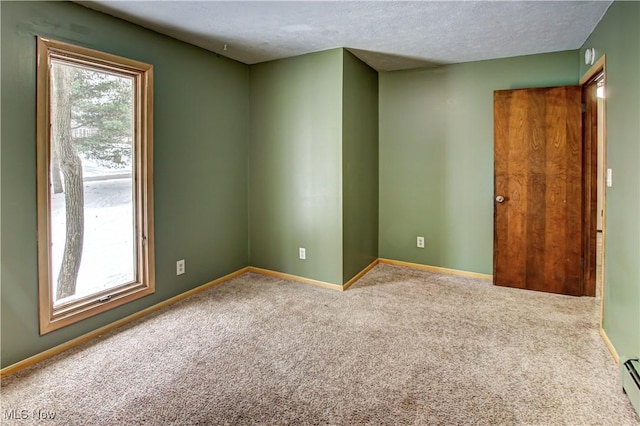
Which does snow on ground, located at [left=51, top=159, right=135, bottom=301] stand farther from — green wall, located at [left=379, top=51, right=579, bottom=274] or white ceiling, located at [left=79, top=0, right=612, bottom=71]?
green wall, located at [left=379, top=51, right=579, bottom=274]

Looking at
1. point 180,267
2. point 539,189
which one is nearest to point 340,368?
point 180,267

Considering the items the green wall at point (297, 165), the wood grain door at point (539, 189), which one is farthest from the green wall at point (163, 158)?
the wood grain door at point (539, 189)

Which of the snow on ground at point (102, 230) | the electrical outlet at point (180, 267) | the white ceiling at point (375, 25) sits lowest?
the electrical outlet at point (180, 267)

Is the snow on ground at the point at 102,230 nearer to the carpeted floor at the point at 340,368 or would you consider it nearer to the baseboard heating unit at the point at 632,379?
the carpeted floor at the point at 340,368

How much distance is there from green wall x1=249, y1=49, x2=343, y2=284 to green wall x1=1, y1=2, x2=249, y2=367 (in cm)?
19

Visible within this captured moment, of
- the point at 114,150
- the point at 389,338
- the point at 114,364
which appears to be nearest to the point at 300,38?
the point at 114,150

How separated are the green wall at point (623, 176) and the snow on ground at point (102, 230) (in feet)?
11.2

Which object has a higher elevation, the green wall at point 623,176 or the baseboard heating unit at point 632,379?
the green wall at point 623,176

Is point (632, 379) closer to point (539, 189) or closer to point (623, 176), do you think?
point (623, 176)

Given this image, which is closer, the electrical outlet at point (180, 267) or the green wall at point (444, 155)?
the electrical outlet at point (180, 267)

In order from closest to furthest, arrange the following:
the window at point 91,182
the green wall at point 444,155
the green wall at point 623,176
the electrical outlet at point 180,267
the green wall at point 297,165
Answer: the green wall at point 623,176, the window at point 91,182, the electrical outlet at point 180,267, the green wall at point 297,165, the green wall at point 444,155

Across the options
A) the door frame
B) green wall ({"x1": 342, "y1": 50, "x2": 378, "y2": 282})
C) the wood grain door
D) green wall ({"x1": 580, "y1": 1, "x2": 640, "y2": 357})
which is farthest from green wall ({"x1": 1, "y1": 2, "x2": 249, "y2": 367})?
the door frame

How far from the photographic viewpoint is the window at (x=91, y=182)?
232 cm

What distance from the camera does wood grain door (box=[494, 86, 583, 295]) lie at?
337cm
